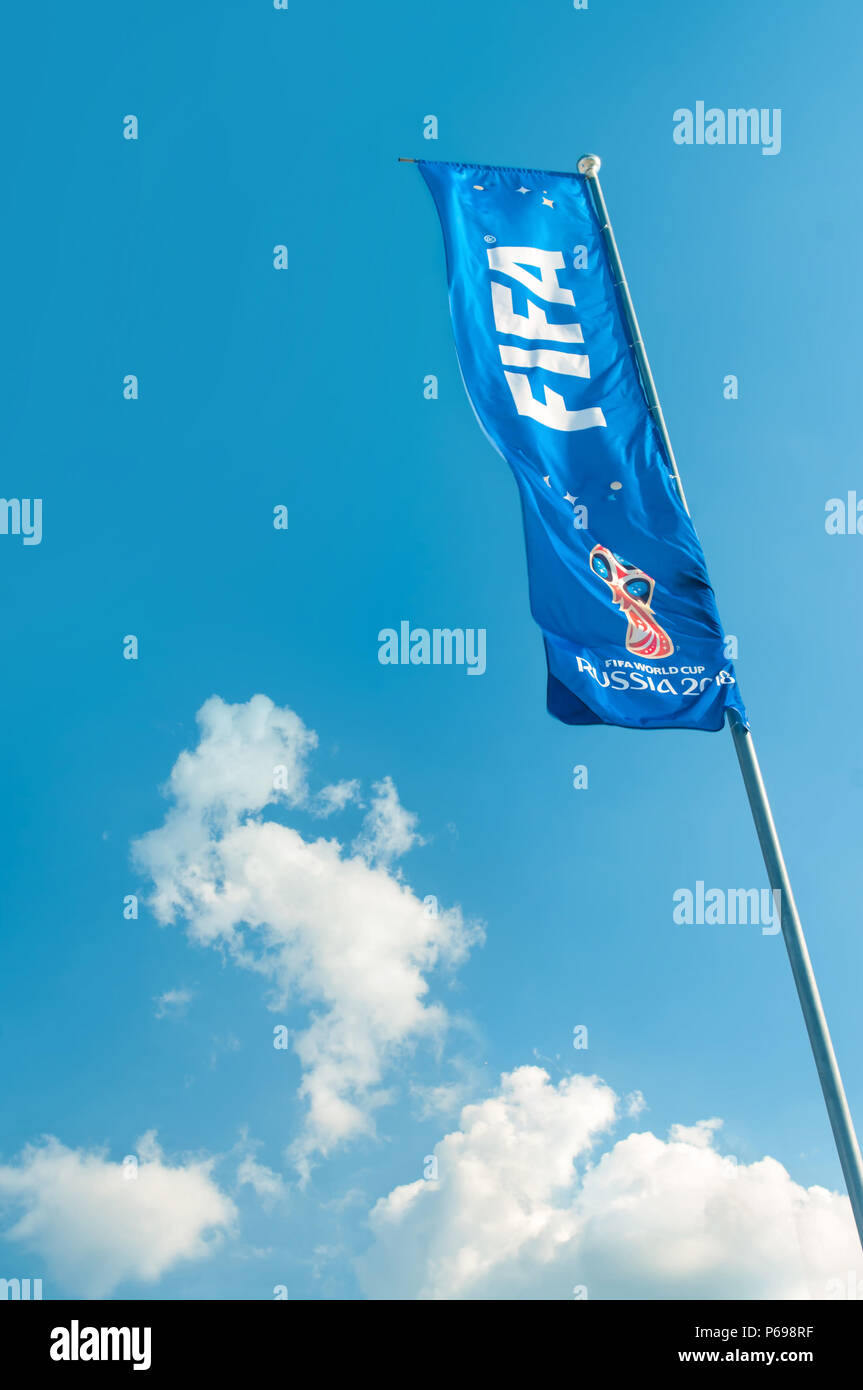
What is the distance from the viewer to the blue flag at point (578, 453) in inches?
409

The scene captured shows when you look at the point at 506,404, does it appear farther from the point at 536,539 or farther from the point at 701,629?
the point at 701,629

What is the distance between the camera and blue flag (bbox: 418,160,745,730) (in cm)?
1038

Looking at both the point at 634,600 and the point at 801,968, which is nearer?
the point at 801,968

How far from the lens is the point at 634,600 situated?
35.5ft

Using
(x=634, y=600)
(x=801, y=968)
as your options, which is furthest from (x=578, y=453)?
(x=801, y=968)

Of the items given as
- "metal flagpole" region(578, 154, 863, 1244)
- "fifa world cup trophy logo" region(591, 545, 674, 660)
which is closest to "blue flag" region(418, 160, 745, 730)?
"fifa world cup trophy logo" region(591, 545, 674, 660)

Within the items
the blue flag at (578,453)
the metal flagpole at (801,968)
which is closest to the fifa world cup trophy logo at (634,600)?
the blue flag at (578,453)

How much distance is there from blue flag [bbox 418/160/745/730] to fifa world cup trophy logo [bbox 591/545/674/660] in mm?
15

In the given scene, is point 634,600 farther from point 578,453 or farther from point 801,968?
point 801,968

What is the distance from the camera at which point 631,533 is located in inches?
441

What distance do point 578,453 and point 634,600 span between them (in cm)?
203
